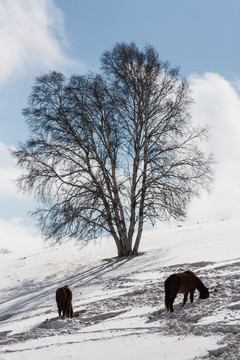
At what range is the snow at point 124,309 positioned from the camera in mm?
5625

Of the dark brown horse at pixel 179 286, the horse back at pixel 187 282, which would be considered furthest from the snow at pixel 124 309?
the horse back at pixel 187 282

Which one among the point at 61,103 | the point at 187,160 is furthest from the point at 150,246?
the point at 61,103

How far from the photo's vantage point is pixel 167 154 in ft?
64.3

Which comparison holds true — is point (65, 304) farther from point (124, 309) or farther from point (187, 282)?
point (187, 282)

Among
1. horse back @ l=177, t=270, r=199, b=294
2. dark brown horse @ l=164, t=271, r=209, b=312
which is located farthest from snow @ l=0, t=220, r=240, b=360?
horse back @ l=177, t=270, r=199, b=294

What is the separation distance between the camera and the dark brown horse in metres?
7.65

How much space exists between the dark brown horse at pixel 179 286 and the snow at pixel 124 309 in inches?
7.4

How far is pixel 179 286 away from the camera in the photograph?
7793 mm

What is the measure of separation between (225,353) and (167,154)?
14953 millimetres

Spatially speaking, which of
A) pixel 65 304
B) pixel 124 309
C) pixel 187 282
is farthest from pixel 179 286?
pixel 65 304

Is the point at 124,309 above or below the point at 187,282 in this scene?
below

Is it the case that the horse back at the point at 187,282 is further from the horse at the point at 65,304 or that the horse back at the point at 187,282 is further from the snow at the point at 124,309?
the horse at the point at 65,304

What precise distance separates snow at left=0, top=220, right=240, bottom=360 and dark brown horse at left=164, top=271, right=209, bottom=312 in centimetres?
19

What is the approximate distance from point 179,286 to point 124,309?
1.37 m
